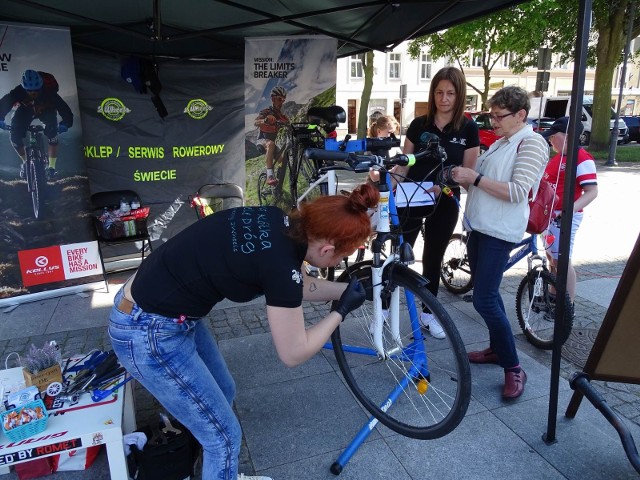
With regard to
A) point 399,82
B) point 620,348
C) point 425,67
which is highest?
point 425,67

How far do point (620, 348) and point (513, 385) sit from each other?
2.41ft

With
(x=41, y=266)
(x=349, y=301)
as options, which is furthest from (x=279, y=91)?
(x=349, y=301)

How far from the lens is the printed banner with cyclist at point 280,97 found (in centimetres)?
530

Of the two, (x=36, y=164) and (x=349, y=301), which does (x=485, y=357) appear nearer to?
(x=349, y=301)

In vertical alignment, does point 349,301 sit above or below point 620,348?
above

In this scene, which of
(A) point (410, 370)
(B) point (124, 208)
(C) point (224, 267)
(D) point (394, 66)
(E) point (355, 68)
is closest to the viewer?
(C) point (224, 267)

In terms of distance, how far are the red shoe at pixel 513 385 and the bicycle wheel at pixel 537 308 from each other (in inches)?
28.9

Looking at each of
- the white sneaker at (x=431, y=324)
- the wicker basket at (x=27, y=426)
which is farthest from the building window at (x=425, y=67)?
the wicker basket at (x=27, y=426)

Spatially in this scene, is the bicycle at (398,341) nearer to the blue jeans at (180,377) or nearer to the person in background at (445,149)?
the person in background at (445,149)

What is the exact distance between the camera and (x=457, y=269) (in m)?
4.57

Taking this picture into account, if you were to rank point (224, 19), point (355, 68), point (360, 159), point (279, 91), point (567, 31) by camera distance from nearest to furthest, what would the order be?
point (360, 159) → point (224, 19) → point (279, 91) → point (567, 31) → point (355, 68)

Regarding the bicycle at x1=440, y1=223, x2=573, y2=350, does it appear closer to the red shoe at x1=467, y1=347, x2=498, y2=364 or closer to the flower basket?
the red shoe at x1=467, y1=347, x2=498, y2=364

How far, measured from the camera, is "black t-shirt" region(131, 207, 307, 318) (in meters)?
1.75

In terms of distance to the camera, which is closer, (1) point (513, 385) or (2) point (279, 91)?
(1) point (513, 385)
